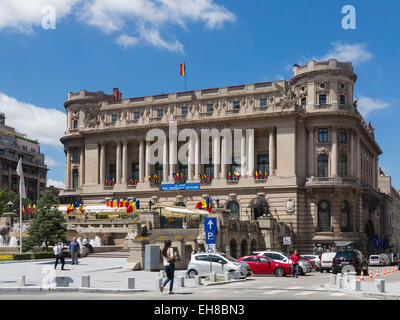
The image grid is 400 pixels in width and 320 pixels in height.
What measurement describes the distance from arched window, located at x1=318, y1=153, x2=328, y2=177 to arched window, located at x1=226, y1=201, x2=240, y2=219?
10664 mm

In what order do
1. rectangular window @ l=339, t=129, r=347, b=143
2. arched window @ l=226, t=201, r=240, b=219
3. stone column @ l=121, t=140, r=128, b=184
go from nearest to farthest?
rectangular window @ l=339, t=129, r=347, b=143 → arched window @ l=226, t=201, r=240, b=219 → stone column @ l=121, t=140, r=128, b=184

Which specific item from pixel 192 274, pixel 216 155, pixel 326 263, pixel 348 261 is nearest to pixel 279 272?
pixel 348 261

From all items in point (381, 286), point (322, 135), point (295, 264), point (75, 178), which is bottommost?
point (295, 264)

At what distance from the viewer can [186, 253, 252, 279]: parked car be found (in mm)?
36344

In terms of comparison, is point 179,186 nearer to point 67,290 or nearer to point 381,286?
point 67,290

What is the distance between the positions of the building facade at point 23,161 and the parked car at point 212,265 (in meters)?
93.8

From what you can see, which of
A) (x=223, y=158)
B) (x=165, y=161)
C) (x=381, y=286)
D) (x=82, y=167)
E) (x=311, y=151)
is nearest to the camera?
(x=381, y=286)

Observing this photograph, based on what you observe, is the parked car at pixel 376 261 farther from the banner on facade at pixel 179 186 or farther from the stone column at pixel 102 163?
the stone column at pixel 102 163

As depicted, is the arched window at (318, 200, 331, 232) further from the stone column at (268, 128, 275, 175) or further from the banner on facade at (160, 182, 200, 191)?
the banner on facade at (160, 182, 200, 191)

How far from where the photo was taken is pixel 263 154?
75812 mm

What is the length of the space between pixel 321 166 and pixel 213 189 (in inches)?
529

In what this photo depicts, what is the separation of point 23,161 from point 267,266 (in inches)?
3954

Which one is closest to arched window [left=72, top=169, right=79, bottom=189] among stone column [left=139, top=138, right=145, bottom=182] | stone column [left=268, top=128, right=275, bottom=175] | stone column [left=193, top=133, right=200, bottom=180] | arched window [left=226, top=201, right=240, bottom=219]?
stone column [left=139, top=138, right=145, bottom=182]

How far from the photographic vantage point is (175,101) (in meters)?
81.1
